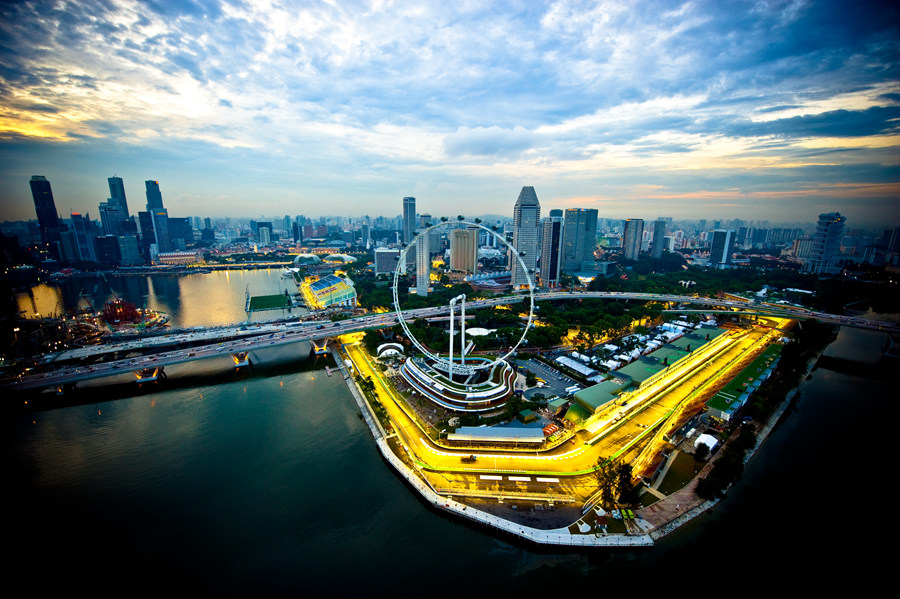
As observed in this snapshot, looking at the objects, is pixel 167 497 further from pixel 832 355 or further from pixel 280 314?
pixel 832 355

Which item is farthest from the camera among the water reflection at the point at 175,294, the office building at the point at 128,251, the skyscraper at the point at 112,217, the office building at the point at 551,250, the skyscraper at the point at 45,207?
the skyscraper at the point at 112,217

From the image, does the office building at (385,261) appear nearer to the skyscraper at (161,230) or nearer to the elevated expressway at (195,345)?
the elevated expressway at (195,345)

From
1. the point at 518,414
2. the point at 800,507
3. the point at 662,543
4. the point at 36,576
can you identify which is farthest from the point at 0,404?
the point at 800,507

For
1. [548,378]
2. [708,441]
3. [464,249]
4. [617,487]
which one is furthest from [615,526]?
[464,249]

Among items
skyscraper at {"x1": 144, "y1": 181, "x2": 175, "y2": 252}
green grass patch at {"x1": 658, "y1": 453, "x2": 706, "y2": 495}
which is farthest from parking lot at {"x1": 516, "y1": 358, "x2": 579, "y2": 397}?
skyscraper at {"x1": 144, "y1": 181, "x2": 175, "y2": 252}

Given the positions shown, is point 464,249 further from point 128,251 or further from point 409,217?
point 128,251

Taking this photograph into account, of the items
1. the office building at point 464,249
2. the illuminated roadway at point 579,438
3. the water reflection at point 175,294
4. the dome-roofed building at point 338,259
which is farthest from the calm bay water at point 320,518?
the dome-roofed building at point 338,259

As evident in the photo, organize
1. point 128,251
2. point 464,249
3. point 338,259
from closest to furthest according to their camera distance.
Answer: point 464,249, point 128,251, point 338,259
